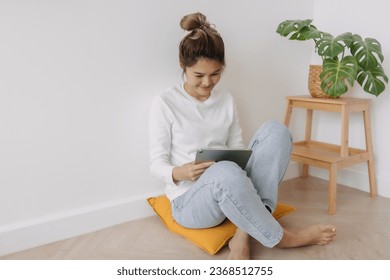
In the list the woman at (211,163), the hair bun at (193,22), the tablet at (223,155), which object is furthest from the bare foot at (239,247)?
the hair bun at (193,22)

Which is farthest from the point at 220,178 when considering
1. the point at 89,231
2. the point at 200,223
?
the point at 89,231

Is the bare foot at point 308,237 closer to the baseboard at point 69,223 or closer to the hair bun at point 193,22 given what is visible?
the baseboard at point 69,223

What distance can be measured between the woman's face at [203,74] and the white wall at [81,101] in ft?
0.81

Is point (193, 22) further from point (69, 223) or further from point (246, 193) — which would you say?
point (69, 223)

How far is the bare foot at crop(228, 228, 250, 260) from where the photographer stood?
53.5 inches

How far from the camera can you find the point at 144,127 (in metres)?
1.74

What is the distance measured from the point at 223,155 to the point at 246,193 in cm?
19

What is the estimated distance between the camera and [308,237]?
1472 millimetres

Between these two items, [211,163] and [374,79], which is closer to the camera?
[211,163]

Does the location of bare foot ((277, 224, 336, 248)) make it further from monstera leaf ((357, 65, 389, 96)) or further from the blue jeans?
monstera leaf ((357, 65, 389, 96))

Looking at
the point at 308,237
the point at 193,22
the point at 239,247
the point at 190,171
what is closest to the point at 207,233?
the point at 239,247

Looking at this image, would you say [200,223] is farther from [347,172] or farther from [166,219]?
[347,172]
